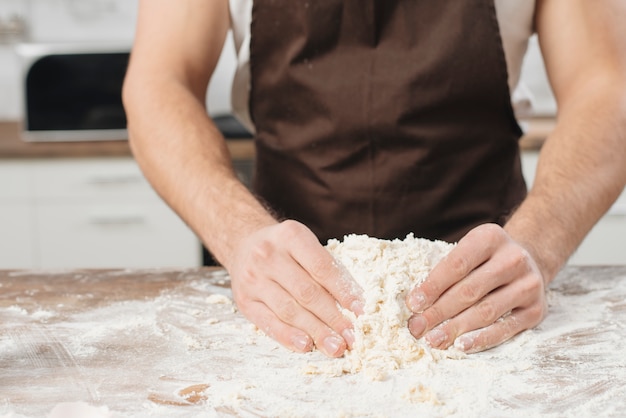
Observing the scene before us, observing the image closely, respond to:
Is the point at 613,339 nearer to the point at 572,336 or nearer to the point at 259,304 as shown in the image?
the point at 572,336

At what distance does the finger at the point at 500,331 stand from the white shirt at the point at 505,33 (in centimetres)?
56

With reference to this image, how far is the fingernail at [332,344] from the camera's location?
816 millimetres

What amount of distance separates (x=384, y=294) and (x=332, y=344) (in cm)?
8

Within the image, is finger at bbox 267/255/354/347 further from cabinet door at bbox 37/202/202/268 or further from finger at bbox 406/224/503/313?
cabinet door at bbox 37/202/202/268

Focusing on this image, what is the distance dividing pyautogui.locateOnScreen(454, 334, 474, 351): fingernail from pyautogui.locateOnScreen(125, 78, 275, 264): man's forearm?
0.30 m

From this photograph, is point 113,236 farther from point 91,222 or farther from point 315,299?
point 315,299

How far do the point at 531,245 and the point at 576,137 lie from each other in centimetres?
26

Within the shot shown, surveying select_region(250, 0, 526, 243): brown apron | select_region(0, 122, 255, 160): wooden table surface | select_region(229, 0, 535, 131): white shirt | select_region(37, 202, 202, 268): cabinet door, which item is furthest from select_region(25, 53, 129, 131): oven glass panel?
select_region(250, 0, 526, 243): brown apron

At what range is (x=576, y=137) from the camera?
1145 mm

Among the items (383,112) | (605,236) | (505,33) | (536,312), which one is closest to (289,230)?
(536,312)

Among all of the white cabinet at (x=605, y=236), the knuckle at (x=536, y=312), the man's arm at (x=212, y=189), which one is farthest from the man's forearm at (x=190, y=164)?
the white cabinet at (x=605, y=236)

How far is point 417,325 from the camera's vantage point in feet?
2.75

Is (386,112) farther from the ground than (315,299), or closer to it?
farther from the ground

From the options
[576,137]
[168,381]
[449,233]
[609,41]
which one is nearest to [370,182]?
[449,233]
